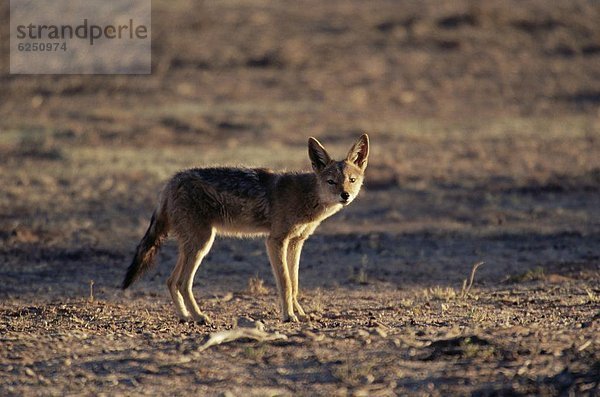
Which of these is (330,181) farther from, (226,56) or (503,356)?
(226,56)

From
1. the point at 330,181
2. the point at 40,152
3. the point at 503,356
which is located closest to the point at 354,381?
the point at 503,356

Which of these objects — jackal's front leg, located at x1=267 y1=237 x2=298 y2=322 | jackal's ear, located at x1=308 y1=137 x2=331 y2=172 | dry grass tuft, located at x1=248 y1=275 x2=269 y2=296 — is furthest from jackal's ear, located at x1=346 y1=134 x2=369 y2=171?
dry grass tuft, located at x1=248 y1=275 x2=269 y2=296

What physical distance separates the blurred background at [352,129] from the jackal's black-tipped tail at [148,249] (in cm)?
227

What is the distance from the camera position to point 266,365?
6.98 meters

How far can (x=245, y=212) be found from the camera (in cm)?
918

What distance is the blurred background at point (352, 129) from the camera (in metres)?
12.9

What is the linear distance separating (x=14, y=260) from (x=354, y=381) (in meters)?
6.85

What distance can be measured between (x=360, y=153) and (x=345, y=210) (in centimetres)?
549

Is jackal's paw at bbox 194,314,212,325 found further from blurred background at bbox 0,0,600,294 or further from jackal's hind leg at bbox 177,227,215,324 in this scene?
blurred background at bbox 0,0,600,294

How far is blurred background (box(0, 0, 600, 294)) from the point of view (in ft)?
42.2

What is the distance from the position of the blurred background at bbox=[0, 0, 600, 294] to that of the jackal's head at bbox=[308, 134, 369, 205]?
2.26 m

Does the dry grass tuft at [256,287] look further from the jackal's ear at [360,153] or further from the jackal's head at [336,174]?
the jackal's ear at [360,153]

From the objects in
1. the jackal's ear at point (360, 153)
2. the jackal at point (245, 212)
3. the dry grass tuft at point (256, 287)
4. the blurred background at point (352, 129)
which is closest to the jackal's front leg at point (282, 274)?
the jackal at point (245, 212)

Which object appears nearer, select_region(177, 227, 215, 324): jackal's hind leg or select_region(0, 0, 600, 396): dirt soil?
select_region(0, 0, 600, 396): dirt soil
